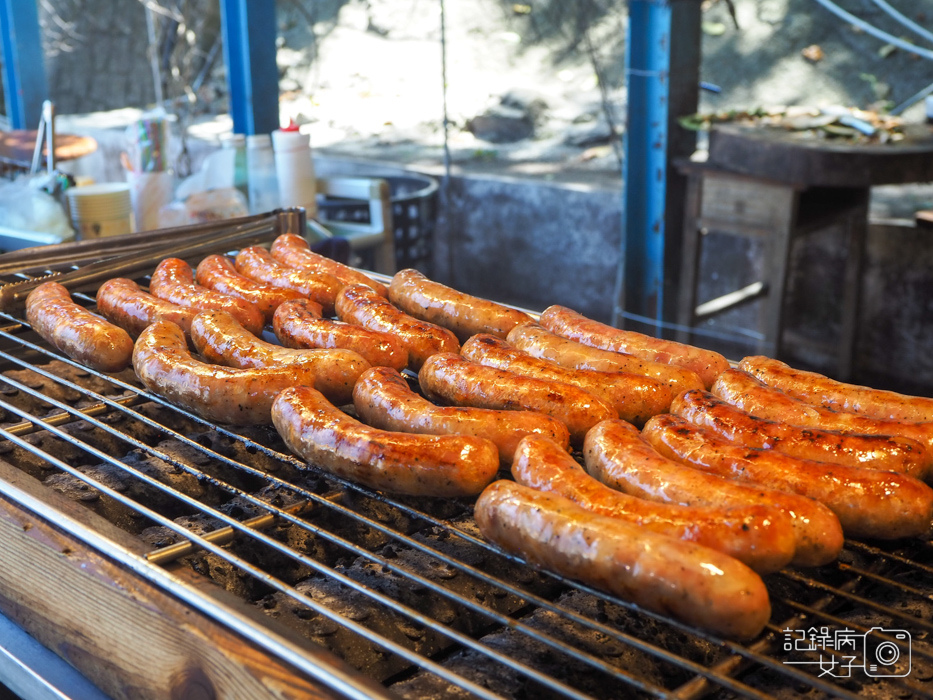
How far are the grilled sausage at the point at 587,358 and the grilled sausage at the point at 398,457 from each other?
0.56 metres

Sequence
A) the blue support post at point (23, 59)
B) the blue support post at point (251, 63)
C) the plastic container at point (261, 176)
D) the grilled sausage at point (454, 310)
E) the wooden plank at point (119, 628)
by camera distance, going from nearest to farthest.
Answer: the wooden plank at point (119, 628)
the grilled sausage at point (454, 310)
the plastic container at point (261, 176)
the blue support post at point (251, 63)
the blue support post at point (23, 59)

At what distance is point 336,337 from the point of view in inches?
100

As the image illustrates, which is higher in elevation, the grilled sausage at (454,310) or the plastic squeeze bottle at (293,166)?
the plastic squeeze bottle at (293,166)

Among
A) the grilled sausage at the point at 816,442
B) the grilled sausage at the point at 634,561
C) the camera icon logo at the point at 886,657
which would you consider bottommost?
the camera icon logo at the point at 886,657

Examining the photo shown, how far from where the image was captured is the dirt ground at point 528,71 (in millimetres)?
10805

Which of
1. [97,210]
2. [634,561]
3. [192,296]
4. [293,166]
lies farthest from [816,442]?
[97,210]

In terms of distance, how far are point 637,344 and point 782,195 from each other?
11.4ft

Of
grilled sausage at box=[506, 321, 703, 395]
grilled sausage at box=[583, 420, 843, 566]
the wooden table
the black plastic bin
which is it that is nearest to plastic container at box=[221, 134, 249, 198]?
the black plastic bin

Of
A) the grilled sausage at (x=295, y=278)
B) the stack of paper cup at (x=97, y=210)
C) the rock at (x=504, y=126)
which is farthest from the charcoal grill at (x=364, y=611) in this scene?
the rock at (x=504, y=126)

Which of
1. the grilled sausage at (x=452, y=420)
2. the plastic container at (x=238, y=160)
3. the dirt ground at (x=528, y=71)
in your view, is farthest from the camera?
the dirt ground at (x=528, y=71)

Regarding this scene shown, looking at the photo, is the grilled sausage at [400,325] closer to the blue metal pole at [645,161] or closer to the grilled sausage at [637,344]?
the grilled sausage at [637,344]

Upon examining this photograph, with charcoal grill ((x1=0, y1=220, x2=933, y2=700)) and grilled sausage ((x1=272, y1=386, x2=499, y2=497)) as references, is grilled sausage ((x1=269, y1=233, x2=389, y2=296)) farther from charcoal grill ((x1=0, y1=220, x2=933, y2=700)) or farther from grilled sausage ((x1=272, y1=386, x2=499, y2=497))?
grilled sausage ((x1=272, y1=386, x2=499, y2=497))

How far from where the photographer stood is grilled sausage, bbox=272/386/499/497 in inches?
76.0

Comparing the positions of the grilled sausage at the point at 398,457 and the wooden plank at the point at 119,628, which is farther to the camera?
the grilled sausage at the point at 398,457
